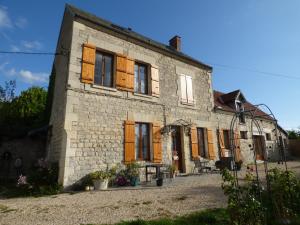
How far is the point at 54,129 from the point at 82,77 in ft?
7.54

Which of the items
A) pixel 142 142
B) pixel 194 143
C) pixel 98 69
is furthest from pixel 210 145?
pixel 98 69

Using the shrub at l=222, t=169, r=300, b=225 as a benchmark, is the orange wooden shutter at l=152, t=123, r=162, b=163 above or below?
above

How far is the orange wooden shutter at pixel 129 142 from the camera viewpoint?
8.45 metres

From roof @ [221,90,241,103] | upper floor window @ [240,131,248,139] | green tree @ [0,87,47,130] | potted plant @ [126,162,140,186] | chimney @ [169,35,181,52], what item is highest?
chimney @ [169,35,181,52]

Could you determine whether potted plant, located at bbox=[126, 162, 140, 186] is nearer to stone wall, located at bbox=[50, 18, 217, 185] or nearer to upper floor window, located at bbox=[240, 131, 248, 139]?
stone wall, located at bbox=[50, 18, 217, 185]

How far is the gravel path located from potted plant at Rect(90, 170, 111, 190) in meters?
0.91

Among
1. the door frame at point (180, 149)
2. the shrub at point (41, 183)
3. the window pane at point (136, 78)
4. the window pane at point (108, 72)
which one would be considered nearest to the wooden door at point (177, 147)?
the door frame at point (180, 149)

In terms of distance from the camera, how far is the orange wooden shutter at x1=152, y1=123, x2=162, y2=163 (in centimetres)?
923

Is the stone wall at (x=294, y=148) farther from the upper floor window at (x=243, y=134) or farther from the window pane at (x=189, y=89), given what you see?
the window pane at (x=189, y=89)

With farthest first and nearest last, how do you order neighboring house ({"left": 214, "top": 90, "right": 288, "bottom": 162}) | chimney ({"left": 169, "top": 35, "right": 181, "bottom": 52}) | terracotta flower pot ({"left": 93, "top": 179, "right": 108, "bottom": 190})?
chimney ({"left": 169, "top": 35, "right": 181, "bottom": 52})
neighboring house ({"left": 214, "top": 90, "right": 288, "bottom": 162})
terracotta flower pot ({"left": 93, "top": 179, "right": 108, "bottom": 190})

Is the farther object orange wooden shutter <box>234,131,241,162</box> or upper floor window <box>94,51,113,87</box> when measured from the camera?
orange wooden shutter <box>234,131,241,162</box>

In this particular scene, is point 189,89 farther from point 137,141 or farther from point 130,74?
point 137,141

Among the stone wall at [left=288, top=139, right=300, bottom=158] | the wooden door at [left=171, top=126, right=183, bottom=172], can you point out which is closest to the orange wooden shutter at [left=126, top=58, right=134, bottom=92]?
the wooden door at [left=171, top=126, right=183, bottom=172]

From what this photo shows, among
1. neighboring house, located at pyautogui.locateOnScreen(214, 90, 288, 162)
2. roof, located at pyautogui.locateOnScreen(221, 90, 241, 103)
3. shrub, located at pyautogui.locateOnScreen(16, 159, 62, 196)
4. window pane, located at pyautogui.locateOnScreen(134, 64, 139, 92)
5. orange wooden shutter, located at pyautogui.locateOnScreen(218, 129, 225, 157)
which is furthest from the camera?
roof, located at pyautogui.locateOnScreen(221, 90, 241, 103)
